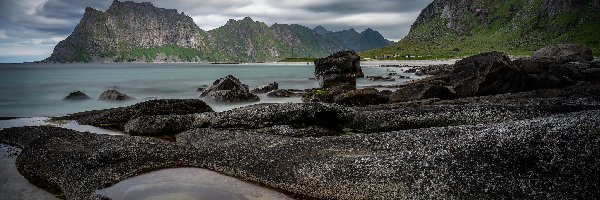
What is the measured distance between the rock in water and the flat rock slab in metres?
48.3

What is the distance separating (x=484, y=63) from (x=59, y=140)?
3384 cm

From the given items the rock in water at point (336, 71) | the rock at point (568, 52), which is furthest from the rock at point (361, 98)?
the rock at point (568, 52)

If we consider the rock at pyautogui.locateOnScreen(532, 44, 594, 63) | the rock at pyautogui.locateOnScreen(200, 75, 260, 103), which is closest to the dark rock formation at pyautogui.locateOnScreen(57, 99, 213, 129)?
the rock at pyautogui.locateOnScreen(200, 75, 260, 103)

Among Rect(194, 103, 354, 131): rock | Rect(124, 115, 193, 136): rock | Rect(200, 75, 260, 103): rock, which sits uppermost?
Rect(194, 103, 354, 131): rock

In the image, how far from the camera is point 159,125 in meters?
24.9

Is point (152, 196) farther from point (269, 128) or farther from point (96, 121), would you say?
point (96, 121)

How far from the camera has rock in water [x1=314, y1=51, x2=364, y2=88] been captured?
6719 cm

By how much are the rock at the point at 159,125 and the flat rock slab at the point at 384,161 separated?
4.49 m

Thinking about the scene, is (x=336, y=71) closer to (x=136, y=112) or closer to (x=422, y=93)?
(x=422, y=93)

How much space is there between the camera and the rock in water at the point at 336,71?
67.2 m

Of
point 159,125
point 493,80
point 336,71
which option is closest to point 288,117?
point 159,125

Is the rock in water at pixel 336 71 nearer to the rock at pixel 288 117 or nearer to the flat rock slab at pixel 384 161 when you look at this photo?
the rock at pixel 288 117

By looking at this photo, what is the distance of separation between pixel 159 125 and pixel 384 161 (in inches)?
617

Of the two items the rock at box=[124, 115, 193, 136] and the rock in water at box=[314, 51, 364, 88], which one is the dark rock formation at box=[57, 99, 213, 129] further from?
the rock in water at box=[314, 51, 364, 88]
